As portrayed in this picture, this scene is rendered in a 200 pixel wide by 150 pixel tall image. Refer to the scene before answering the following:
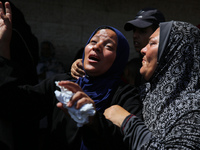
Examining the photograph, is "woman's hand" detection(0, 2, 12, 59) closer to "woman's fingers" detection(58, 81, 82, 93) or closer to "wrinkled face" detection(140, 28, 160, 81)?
"woman's fingers" detection(58, 81, 82, 93)

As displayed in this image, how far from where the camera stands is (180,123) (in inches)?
47.9

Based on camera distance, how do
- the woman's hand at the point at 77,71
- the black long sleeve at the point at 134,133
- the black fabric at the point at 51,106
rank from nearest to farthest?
the black long sleeve at the point at 134,133, the black fabric at the point at 51,106, the woman's hand at the point at 77,71

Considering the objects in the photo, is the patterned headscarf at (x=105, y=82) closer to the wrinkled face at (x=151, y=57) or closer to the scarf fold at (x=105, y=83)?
the scarf fold at (x=105, y=83)

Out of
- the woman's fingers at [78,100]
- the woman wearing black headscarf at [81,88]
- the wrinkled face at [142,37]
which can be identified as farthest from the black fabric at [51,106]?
the wrinkled face at [142,37]

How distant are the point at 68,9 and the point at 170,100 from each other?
4.33 meters

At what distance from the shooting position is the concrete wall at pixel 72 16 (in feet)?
16.3

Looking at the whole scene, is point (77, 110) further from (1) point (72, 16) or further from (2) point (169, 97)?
(1) point (72, 16)

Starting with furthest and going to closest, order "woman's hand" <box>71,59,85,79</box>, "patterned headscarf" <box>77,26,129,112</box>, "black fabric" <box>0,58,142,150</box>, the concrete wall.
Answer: the concrete wall → "woman's hand" <box>71,59,85,79</box> → "patterned headscarf" <box>77,26,129,112</box> → "black fabric" <box>0,58,142,150</box>

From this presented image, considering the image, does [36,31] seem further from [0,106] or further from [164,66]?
[164,66]

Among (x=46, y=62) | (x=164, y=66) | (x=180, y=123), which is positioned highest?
(x=164, y=66)

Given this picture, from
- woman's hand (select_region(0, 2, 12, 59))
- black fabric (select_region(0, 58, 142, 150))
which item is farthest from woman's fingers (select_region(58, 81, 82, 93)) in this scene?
woman's hand (select_region(0, 2, 12, 59))

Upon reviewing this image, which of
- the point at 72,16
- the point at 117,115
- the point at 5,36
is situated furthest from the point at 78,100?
the point at 72,16

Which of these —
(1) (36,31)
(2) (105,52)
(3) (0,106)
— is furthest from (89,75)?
(1) (36,31)

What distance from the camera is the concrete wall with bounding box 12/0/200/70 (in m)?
4.95
